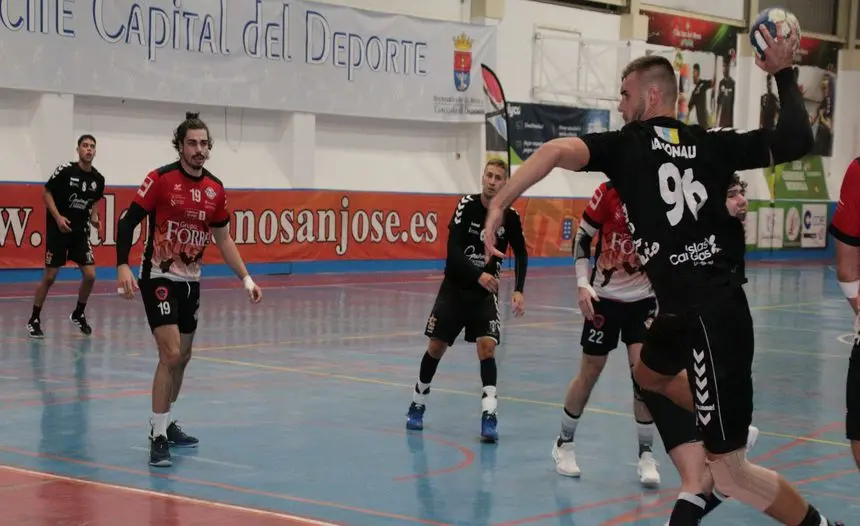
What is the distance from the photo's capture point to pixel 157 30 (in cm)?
2548

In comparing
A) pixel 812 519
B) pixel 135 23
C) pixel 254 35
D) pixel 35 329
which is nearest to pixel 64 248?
pixel 35 329

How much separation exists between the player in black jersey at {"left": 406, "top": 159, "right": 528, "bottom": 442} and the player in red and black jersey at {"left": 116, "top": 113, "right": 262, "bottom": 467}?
1726 mm

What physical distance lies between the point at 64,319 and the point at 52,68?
8.30 metres

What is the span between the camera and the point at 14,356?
1353 cm

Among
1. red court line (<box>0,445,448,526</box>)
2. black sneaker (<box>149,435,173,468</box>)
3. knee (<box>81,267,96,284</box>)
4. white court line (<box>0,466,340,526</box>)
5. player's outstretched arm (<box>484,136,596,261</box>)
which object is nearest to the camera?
player's outstretched arm (<box>484,136,596,261</box>)

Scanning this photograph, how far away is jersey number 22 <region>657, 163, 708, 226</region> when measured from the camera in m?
5.46

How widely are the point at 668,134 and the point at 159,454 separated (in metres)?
4.56

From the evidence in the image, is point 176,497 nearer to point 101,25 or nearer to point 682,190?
point 682,190

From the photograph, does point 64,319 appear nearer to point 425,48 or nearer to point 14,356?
point 14,356

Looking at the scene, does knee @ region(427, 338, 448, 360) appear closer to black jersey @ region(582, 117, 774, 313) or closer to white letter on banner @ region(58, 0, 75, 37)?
black jersey @ region(582, 117, 774, 313)

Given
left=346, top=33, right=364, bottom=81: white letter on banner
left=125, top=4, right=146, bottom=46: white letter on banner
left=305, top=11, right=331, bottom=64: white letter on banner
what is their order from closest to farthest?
1. left=125, top=4, right=146, bottom=46: white letter on banner
2. left=305, top=11, right=331, bottom=64: white letter on banner
3. left=346, top=33, right=364, bottom=81: white letter on banner

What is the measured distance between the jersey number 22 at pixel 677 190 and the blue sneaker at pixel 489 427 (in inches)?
176

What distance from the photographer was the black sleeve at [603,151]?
5340mm

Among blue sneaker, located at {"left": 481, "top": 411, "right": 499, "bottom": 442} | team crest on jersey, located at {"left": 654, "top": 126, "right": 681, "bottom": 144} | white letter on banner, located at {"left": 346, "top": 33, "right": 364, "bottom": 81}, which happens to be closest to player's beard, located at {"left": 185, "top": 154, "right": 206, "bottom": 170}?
blue sneaker, located at {"left": 481, "top": 411, "right": 499, "bottom": 442}
